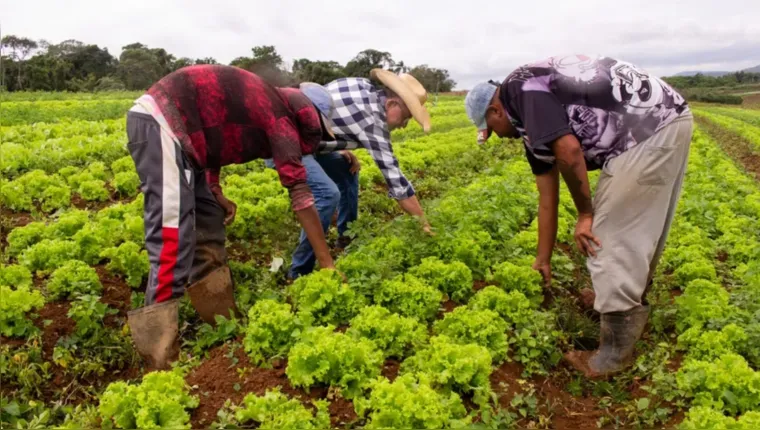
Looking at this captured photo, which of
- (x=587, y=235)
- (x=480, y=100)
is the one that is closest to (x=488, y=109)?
(x=480, y=100)

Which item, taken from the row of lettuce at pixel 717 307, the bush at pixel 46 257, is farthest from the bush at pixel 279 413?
the bush at pixel 46 257

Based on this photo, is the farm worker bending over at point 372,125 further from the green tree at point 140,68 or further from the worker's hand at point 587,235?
the green tree at point 140,68

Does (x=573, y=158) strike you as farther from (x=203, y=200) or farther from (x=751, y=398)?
(x=203, y=200)

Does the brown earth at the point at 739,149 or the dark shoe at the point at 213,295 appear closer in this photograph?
the dark shoe at the point at 213,295

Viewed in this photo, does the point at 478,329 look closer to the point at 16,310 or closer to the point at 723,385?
the point at 723,385

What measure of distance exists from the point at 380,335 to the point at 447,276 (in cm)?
104

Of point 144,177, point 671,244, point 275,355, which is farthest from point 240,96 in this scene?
point 671,244

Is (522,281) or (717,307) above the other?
(522,281)

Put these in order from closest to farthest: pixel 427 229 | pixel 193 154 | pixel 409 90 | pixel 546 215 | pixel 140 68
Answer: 1. pixel 193 154
2. pixel 546 215
3. pixel 409 90
4. pixel 427 229
5. pixel 140 68

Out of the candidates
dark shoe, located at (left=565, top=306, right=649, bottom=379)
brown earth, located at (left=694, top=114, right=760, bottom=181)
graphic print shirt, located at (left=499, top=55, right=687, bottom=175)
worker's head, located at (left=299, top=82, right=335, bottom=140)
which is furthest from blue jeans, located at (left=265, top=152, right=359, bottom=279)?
brown earth, located at (left=694, top=114, right=760, bottom=181)

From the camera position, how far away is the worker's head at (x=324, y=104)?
16.2 feet

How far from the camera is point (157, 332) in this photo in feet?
12.7

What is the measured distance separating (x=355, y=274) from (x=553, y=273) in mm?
1911

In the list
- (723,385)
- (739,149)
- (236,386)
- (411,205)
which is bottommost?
(739,149)
